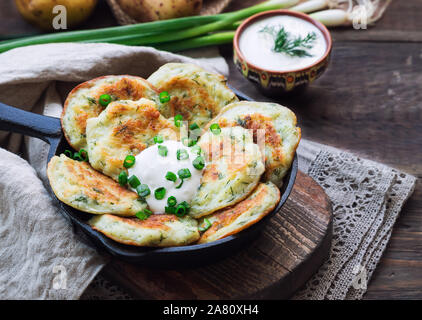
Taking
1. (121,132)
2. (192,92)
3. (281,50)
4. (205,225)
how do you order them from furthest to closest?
(281,50)
(192,92)
(121,132)
(205,225)

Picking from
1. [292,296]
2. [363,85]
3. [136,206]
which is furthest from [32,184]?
[363,85]

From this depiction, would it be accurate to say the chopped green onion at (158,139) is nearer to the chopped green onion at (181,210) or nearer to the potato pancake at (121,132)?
the potato pancake at (121,132)

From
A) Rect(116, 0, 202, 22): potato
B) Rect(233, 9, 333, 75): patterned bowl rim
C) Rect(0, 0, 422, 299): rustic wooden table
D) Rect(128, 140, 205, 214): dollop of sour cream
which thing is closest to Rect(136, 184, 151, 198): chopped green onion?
Rect(128, 140, 205, 214): dollop of sour cream

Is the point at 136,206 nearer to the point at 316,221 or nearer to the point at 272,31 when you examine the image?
the point at 316,221

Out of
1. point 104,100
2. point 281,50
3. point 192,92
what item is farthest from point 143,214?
point 281,50

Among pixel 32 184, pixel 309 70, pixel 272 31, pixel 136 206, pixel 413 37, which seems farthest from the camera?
pixel 413 37

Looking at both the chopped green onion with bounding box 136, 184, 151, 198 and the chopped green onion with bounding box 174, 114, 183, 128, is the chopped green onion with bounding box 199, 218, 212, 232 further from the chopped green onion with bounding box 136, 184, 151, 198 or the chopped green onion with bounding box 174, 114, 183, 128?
the chopped green onion with bounding box 174, 114, 183, 128

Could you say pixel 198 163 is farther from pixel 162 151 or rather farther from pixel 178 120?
pixel 178 120
